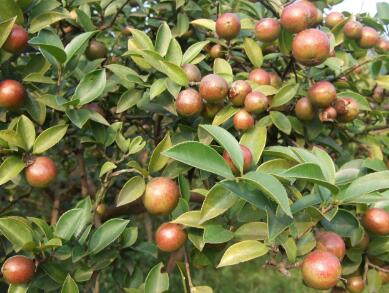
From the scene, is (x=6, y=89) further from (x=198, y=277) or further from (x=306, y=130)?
(x=198, y=277)

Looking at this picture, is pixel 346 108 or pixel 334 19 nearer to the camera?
pixel 346 108

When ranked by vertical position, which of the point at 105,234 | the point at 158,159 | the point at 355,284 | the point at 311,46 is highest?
the point at 311,46

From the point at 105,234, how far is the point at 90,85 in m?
0.38

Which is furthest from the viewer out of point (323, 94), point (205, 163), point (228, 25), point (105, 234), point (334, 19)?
point (334, 19)

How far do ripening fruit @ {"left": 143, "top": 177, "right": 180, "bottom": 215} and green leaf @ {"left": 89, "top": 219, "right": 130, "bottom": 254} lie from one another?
0.09 meters

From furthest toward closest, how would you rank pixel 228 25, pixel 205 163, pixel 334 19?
pixel 334 19 < pixel 228 25 < pixel 205 163

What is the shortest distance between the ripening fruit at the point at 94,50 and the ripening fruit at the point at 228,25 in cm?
43

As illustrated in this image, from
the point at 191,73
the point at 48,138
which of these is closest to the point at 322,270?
the point at 191,73

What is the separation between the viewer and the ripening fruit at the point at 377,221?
3.38ft

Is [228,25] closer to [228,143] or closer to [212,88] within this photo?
[212,88]

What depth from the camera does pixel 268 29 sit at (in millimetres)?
1248

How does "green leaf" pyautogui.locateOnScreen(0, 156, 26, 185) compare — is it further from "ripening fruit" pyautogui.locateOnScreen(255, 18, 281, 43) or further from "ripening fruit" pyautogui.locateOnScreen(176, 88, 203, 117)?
"ripening fruit" pyautogui.locateOnScreen(255, 18, 281, 43)

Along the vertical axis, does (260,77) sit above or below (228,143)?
below

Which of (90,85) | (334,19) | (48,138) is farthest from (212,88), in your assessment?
(334,19)
